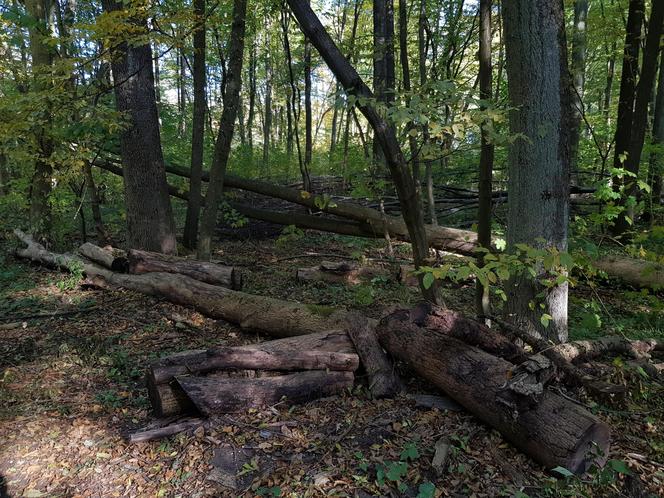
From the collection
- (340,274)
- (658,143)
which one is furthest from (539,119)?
(658,143)

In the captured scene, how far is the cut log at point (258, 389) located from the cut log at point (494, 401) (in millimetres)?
633

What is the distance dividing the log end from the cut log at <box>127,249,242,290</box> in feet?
15.1

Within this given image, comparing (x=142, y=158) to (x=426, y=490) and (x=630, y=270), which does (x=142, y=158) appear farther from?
(x=630, y=270)

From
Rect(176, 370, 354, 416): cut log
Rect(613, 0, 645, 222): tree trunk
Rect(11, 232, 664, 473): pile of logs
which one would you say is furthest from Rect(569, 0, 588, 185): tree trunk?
Rect(176, 370, 354, 416): cut log

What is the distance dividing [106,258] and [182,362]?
4.01 metres

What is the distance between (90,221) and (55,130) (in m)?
4.98

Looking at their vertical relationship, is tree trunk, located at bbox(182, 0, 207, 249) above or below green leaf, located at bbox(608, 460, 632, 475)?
above

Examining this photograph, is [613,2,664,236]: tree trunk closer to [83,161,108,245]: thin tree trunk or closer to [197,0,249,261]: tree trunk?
[197,0,249,261]: tree trunk

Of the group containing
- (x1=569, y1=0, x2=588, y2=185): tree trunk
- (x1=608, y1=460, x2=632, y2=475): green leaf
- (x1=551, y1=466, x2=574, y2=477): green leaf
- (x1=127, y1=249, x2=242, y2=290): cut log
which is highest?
(x1=569, y1=0, x2=588, y2=185): tree trunk

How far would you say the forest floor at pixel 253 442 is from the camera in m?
2.76

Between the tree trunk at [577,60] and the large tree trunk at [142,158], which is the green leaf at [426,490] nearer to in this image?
the large tree trunk at [142,158]

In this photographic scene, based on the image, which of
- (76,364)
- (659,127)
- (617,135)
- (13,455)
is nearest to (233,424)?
(13,455)

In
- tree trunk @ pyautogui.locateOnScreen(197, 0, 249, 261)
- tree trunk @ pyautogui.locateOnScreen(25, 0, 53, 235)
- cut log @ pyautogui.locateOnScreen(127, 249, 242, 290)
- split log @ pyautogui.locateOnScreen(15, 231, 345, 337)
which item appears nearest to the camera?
split log @ pyautogui.locateOnScreen(15, 231, 345, 337)

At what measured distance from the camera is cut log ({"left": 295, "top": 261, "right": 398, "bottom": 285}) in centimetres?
715
